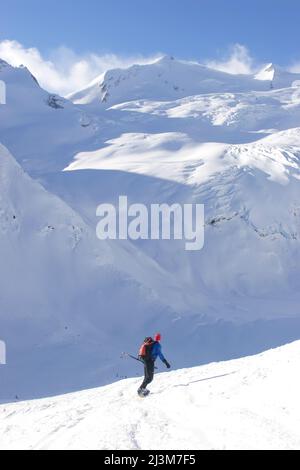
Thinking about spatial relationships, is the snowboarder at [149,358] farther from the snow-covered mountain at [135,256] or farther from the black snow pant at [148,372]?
the snow-covered mountain at [135,256]

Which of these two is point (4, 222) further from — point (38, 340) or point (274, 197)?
point (274, 197)

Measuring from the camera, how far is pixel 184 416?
979cm

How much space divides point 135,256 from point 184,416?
81.7 feet

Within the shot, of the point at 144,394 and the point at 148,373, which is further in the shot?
the point at 148,373

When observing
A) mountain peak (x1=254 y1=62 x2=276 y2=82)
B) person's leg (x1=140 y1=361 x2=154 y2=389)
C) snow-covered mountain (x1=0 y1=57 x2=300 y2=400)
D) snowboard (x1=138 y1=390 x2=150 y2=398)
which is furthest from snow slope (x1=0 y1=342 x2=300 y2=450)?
mountain peak (x1=254 y1=62 x2=276 y2=82)

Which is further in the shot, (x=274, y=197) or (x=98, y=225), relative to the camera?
(x=274, y=197)

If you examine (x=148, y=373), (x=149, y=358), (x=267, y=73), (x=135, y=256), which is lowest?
(x=148, y=373)

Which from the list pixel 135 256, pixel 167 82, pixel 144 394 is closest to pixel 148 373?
pixel 144 394

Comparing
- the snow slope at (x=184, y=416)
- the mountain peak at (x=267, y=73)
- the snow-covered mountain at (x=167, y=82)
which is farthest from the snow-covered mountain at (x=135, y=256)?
the mountain peak at (x=267, y=73)

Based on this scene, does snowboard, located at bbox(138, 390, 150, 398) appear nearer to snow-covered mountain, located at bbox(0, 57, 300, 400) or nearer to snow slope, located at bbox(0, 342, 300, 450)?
snow slope, located at bbox(0, 342, 300, 450)

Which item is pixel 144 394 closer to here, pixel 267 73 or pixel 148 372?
pixel 148 372

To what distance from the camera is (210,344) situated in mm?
28344
